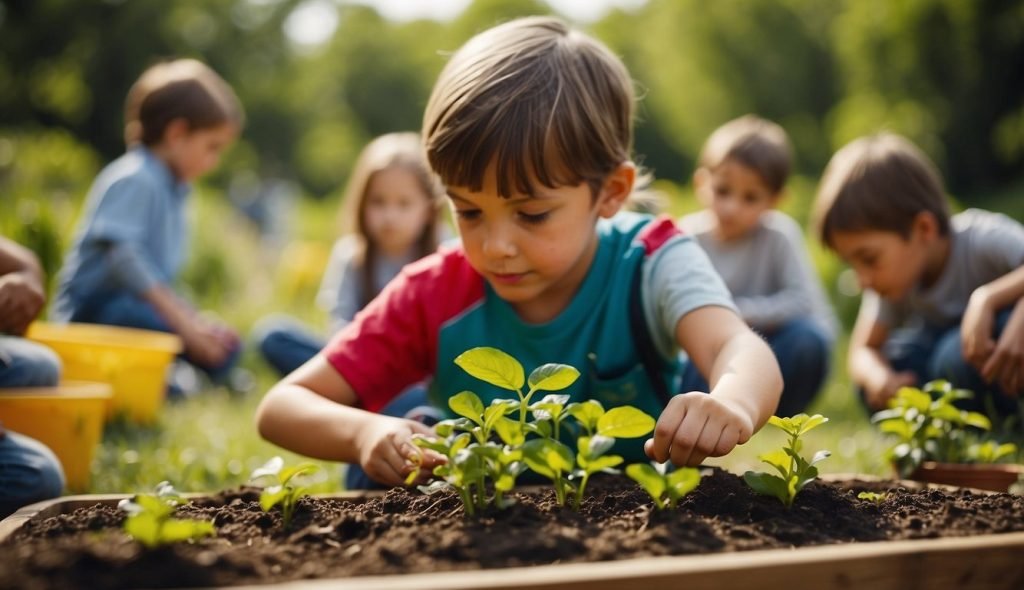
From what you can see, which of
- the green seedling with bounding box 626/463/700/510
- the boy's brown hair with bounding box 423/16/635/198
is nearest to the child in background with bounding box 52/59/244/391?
the boy's brown hair with bounding box 423/16/635/198

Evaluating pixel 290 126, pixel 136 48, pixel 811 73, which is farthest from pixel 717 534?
pixel 290 126

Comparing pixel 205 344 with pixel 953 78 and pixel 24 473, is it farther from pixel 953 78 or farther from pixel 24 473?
pixel 953 78

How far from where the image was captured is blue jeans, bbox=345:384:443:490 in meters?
2.35

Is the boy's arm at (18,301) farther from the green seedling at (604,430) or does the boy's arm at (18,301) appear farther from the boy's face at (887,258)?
the boy's face at (887,258)

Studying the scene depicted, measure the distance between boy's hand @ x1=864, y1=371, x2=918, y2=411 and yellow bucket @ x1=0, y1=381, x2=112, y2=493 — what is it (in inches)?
95.9

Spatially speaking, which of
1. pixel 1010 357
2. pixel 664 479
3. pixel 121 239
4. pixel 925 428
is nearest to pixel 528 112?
pixel 664 479

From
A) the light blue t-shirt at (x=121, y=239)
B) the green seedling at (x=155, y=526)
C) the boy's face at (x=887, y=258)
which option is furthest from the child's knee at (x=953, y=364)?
the light blue t-shirt at (x=121, y=239)

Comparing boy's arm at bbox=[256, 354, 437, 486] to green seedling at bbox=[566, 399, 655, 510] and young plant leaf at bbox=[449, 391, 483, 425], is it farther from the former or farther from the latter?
green seedling at bbox=[566, 399, 655, 510]

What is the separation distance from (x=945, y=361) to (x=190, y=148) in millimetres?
3547

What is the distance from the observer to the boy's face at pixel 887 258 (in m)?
3.22

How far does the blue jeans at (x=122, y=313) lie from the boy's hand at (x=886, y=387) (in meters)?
3.24

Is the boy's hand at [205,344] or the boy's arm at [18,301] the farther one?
the boy's hand at [205,344]

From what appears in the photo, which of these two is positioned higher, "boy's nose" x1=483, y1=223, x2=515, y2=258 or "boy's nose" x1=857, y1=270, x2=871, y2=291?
"boy's nose" x1=483, y1=223, x2=515, y2=258

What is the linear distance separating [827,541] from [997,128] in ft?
36.6
